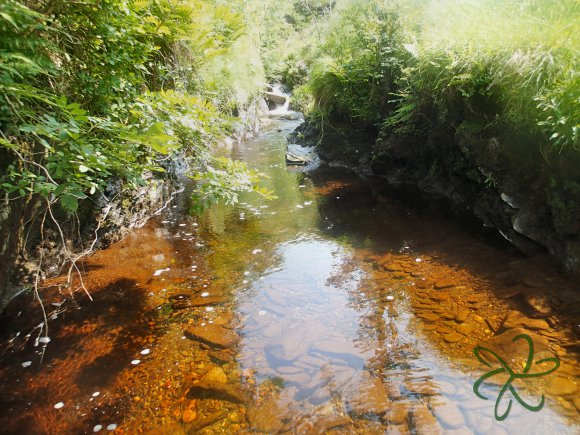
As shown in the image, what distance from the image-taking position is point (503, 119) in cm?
511

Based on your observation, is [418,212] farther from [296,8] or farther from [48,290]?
[296,8]

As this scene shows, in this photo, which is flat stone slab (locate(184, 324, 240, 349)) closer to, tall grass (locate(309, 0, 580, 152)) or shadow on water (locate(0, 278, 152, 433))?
shadow on water (locate(0, 278, 152, 433))

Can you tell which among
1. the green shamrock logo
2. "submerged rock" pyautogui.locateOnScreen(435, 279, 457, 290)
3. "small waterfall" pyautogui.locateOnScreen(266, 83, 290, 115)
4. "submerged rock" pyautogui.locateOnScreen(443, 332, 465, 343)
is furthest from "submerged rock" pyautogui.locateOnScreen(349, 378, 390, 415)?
"small waterfall" pyautogui.locateOnScreen(266, 83, 290, 115)

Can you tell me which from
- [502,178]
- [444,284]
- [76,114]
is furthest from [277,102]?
[76,114]

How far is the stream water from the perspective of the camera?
8.65ft

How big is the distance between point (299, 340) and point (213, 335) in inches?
34.9

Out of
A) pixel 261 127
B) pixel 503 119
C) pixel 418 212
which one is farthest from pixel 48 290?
pixel 261 127

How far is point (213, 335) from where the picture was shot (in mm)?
3598

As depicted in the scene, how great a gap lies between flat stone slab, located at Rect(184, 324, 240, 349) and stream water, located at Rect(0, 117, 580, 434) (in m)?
0.02

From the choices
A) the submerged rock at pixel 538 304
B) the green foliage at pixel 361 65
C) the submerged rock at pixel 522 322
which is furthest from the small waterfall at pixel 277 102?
the submerged rock at pixel 522 322

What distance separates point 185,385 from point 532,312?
3.36m

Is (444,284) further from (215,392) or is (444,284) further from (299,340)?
(215,392)

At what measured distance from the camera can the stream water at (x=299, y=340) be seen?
2637 mm

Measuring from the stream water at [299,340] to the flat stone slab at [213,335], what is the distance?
0.8 inches
